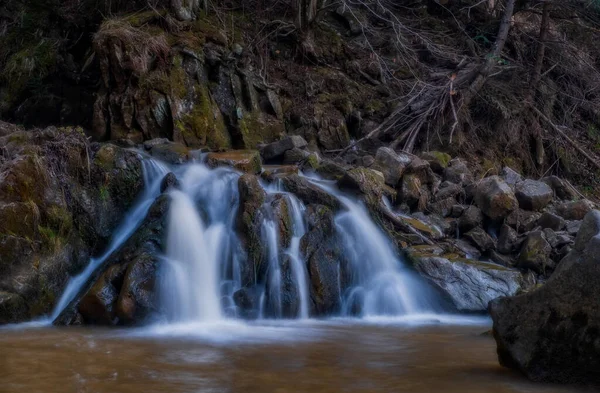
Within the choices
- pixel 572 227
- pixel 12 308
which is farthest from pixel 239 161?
pixel 572 227

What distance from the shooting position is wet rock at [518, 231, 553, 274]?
7801 millimetres

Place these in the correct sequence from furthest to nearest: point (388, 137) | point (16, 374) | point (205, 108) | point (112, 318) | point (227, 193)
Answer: point (388, 137) → point (205, 108) → point (227, 193) → point (112, 318) → point (16, 374)

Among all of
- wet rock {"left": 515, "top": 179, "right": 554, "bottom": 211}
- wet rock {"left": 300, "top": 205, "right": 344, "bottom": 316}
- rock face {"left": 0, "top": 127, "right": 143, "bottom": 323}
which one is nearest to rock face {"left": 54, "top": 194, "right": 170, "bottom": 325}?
rock face {"left": 0, "top": 127, "right": 143, "bottom": 323}

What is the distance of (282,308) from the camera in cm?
642

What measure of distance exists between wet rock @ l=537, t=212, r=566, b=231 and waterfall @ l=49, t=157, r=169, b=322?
526 centimetres

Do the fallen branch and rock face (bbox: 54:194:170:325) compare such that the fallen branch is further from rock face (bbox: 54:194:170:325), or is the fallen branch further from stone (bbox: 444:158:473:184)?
rock face (bbox: 54:194:170:325)

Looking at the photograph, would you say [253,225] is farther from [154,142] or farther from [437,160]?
[437,160]

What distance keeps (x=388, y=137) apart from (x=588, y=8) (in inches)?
217

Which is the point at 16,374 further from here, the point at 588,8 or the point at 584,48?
the point at 584,48

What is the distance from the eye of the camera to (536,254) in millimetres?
7855

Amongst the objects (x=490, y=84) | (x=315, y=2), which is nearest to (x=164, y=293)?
(x=315, y=2)

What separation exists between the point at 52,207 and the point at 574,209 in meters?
7.36

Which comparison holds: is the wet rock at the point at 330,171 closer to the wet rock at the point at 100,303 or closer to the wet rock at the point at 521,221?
the wet rock at the point at 521,221

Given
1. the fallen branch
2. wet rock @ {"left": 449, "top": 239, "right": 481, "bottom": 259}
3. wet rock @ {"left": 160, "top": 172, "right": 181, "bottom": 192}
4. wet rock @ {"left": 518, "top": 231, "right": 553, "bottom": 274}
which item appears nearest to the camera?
wet rock @ {"left": 160, "top": 172, "right": 181, "bottom": 192}
